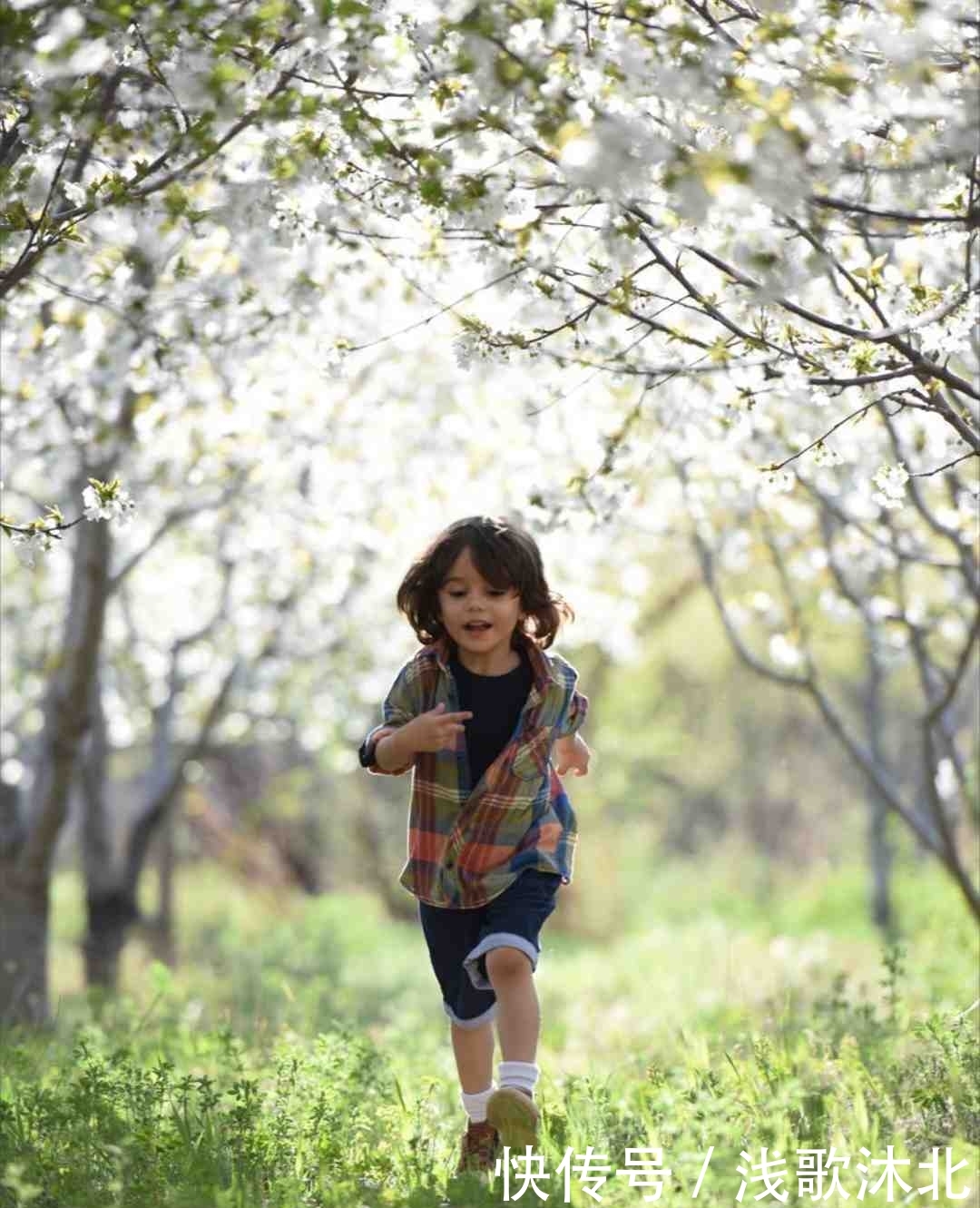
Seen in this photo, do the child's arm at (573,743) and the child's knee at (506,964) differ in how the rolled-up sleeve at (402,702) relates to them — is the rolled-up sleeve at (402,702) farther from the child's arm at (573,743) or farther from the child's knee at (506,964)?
the child's knee at (506,964)

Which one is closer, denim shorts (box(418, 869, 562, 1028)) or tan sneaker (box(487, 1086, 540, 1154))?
tan sneaker (box(487, 1086, 540, 1154))

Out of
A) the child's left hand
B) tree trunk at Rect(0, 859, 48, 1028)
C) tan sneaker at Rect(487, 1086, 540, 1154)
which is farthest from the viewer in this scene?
tree trunk at Rect(0, 859, 48, 1028)

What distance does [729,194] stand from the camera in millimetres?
2938

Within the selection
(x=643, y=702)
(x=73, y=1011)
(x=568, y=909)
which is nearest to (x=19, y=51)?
(x=73, y=1011)

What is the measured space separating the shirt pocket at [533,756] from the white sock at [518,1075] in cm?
68

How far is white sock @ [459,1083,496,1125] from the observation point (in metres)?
4.05

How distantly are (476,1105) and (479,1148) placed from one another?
6.2 inches

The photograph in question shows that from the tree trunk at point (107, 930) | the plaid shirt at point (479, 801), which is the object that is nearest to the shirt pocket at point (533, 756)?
the plaid shirt at point (479, 801)

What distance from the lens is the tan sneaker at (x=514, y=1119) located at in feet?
12.1

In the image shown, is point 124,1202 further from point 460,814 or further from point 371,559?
point 371,559

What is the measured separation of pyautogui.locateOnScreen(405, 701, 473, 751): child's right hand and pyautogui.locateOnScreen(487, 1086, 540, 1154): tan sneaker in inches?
31.8

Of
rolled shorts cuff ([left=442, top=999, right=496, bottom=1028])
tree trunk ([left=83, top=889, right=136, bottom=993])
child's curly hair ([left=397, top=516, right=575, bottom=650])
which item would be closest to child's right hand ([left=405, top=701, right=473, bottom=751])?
child's curly hair ([left=397, top=516, right=575, bottom=650])

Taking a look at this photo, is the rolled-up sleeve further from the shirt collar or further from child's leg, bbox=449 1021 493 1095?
child's leg, bbox=449 1021 493 1095

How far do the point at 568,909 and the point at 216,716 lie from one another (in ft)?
28.7
